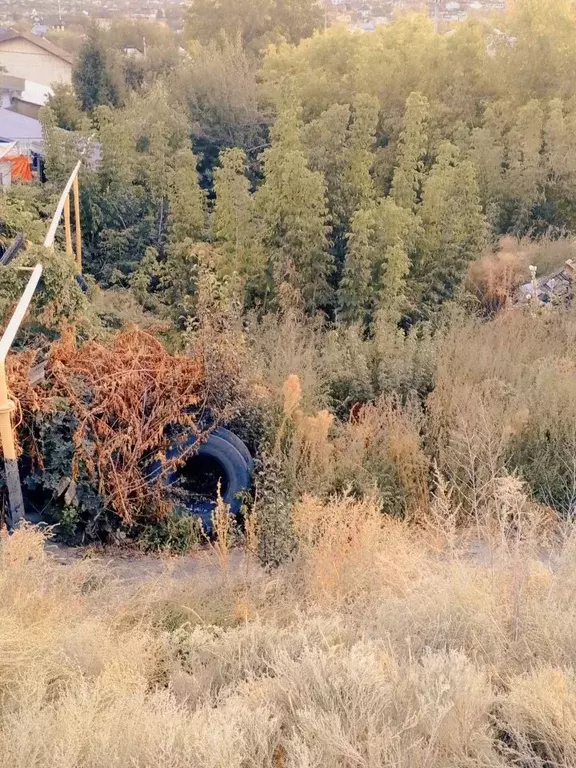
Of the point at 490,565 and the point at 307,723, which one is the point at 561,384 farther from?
the point at 307,723

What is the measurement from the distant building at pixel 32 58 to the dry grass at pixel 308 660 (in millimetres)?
31888

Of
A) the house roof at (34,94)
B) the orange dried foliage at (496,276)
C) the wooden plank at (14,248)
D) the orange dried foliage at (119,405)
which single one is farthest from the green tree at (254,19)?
the orange dried foliage at (119,405)

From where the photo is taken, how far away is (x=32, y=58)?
31438 millimetres

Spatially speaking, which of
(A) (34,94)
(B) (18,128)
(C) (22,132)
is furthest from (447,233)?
(A) (34,94)

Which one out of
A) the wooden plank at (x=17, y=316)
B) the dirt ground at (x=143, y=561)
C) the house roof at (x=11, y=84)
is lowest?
the dirt ground at (x=143, y=561)

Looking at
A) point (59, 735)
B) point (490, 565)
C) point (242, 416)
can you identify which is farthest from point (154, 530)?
point (59, 735)

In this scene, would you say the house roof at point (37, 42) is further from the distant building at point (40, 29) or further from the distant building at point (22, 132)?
the distant building at point (22, 132)

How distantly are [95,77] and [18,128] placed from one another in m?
4.58

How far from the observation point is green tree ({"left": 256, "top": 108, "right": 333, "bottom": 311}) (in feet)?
27.7

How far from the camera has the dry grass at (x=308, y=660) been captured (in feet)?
7.27

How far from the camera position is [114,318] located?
297 inches

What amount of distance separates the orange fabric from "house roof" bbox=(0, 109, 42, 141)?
7.26ft

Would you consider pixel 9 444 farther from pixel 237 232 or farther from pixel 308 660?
pixel 237 232

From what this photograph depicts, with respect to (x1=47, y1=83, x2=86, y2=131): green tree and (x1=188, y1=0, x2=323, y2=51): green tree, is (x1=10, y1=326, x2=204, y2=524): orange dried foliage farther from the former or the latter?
(x1=188, y1=0, x2=323, y2=51): green tree
